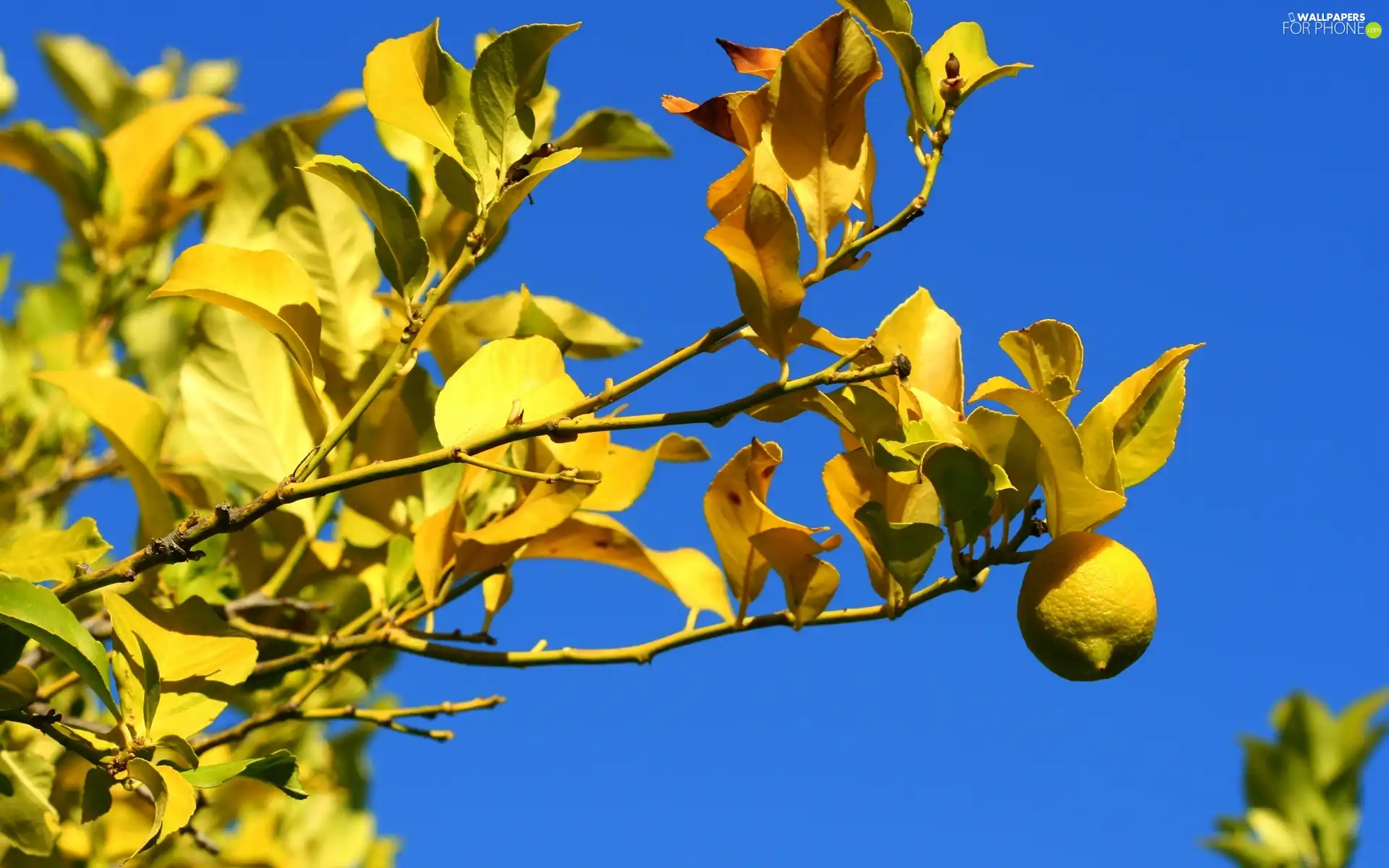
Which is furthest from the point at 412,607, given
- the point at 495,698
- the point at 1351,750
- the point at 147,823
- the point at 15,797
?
the point at 1351,750

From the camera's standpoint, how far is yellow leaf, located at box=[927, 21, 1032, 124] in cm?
100

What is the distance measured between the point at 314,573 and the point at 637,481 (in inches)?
Answer: 18.1

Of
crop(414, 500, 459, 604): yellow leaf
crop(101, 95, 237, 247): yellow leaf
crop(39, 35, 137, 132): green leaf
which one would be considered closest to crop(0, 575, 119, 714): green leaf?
crop(414, 500, 459, 604): yellow leaf

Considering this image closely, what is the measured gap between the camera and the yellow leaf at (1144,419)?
3.29 ft

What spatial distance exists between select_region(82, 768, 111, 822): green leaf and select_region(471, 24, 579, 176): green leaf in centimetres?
57

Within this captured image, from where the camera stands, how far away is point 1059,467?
932mm

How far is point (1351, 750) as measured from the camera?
3.24 m

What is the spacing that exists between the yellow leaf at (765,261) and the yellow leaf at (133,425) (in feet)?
2.00

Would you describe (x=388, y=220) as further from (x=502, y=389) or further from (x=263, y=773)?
(x=263, y=773)

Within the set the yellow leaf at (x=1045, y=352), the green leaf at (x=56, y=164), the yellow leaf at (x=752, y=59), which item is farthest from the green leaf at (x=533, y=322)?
the green leaf at (x=56, y=164)

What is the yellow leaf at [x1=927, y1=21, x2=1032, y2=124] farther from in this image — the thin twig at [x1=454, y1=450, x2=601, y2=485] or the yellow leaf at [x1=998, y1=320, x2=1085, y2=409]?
the thin twig at [x1=454, y1=450, x2=601, y2=485]

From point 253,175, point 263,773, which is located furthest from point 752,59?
point 253,175

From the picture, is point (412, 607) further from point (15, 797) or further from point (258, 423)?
point (15, 797)

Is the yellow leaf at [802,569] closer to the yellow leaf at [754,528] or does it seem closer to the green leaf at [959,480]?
the yellow leaf at [754,528]
